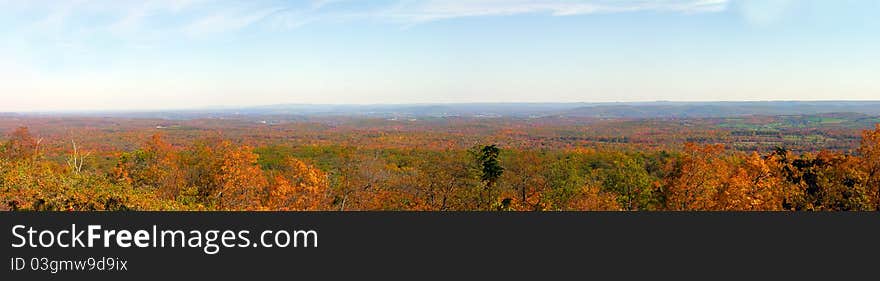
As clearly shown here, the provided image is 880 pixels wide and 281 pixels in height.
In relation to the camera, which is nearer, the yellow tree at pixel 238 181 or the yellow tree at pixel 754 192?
the yellow tree at pixel 754 192

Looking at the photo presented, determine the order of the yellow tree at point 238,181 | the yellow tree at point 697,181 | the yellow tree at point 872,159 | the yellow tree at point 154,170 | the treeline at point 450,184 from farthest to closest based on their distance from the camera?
the yellow tree at point 154,170, the yellow tree at point 238,181, the yellow tree at point 697,181, the yellow tree at point 872,159, the treeline at point 450,184

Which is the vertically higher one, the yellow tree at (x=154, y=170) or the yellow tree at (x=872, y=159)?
the yellow tree at (x=872, y=159)

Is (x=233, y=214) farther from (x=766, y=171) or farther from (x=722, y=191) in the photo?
(x=766, y=171)

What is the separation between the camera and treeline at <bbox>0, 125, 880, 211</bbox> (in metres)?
19.1

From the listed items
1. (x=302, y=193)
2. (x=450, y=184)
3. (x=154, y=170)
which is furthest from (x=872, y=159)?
(x=154, y=170)

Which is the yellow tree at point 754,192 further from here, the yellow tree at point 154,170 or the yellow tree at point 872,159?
the yellow tree at point 154,170

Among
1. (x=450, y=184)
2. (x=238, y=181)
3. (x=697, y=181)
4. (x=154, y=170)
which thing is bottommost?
(x=450, y=184)

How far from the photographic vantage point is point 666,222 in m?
10.2

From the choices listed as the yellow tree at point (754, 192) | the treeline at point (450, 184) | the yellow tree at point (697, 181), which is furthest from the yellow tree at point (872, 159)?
the yellow tree at point (697, 181)

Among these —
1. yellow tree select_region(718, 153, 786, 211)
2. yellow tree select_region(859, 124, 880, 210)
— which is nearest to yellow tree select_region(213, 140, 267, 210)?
yellow tree select_region(718, 153, 786, 211)

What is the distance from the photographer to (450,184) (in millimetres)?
28328

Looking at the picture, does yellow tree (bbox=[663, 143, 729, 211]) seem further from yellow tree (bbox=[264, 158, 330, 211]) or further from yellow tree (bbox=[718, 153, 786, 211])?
yellow tree (bbox=[264, 158, 330, 211])

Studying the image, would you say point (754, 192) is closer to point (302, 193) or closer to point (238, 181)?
point (302, 193)

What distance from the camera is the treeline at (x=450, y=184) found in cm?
1914
